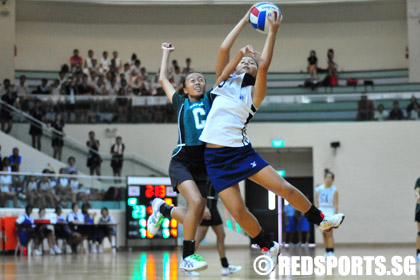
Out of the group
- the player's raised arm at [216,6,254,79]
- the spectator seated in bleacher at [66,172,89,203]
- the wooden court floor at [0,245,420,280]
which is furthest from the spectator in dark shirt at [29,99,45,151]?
the player's raised arm at [216,6,254,79]

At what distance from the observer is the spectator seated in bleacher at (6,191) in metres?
17.2

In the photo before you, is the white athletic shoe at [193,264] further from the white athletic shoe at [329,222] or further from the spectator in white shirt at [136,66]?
the spectator in white shirt at [136,66]

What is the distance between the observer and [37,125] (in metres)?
20.8

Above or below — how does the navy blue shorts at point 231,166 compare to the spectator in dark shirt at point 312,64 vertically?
below

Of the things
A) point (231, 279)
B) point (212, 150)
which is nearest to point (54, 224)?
point (231, 279)

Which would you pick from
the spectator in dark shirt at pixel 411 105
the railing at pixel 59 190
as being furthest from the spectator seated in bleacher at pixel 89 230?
the spectator in dark shirt at pixel 411 105

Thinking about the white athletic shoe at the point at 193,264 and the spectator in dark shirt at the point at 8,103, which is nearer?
the white athletic shoe at the point at 193,264

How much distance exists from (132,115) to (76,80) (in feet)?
8.62

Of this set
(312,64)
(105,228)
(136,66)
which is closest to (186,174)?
(105,228)

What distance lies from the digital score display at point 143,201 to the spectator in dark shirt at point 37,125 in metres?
3.33

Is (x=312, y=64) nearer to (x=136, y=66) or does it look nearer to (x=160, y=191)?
(x=136, y=66)

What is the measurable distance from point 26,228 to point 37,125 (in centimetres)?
493

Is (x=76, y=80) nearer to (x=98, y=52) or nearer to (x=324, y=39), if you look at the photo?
(x=98, y=52)

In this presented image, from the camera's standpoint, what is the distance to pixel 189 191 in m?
6.75
